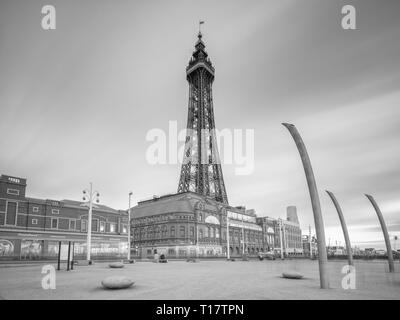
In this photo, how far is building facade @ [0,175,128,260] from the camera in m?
49.5

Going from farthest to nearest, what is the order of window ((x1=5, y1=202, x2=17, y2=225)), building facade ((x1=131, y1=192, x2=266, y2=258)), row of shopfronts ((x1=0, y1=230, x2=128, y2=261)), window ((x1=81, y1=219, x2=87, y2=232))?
1. building facade ((x1=131, y1=192, x2=266, y2=258))
2. window ((x1=81, y1=219, x2=87, y2=232))
3. window ((x1=5, y1=202, x2=17, y2=225))
4. row of shopfronts ((x1=0, y1=230, x2=128, y2=261))

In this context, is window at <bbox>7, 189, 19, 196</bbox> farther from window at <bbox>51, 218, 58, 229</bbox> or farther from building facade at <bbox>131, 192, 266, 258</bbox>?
building facade at <bbox>131, 192, 266, 258</bbox>

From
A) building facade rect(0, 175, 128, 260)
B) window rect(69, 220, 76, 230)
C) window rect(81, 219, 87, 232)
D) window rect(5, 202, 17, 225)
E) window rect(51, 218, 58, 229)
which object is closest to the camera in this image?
building facade rect(0, 175, 128, 260)

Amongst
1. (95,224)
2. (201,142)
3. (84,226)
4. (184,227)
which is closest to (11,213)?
(84,226)

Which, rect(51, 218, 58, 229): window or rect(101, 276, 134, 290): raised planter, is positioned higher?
rect(51, 218, 58, 229): window

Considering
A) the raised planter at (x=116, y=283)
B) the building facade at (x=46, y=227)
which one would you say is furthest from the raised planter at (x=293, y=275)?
the building facade at (x=46, y=227)

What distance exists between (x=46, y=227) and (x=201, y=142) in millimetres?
63358

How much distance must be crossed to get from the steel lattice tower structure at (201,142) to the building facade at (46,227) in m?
37.6

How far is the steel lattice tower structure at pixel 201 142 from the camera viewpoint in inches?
4011

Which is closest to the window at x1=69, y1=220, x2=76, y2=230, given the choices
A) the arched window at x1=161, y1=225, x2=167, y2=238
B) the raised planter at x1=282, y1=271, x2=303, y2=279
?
the arched window at x1=161, y1=225, x2=167, y2=238

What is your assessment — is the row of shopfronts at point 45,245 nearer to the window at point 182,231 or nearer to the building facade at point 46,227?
the building facade at point 46,227

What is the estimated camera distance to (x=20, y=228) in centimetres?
5116

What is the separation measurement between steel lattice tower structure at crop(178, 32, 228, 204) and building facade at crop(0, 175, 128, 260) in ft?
123
